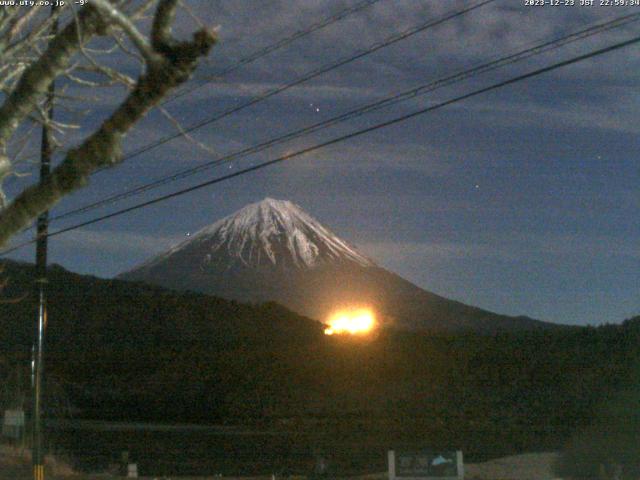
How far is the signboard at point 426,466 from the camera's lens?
70.6ft

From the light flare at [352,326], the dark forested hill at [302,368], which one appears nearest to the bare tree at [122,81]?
the dark forested hill at [302,368]

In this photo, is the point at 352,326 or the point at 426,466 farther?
the point at 352,326

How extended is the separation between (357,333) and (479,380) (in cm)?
2209

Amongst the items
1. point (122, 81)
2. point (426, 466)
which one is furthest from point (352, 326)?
point (122, 81)

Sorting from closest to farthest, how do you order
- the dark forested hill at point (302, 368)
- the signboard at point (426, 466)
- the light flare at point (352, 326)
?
the signboard at point (426, 466)
the dark forested hill at point (302, 368)
the light flare at point (352, 326)

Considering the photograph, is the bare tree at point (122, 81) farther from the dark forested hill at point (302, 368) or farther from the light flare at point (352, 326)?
the light flare at point (352, 326)

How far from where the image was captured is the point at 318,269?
183875mm

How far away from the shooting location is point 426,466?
21688 millimetres

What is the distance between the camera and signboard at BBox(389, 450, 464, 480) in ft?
70.6

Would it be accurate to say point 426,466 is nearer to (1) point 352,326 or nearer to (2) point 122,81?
(2) point 122,81

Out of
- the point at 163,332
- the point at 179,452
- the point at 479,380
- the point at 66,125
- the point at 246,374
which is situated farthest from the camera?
the point at 163,332

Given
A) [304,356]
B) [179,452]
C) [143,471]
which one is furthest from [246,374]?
[143,471]

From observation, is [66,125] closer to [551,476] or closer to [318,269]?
[551,476]

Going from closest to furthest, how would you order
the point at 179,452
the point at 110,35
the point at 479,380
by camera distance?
1. the point at 110,35
2. the point at 179,452
3. the point at 479,380
